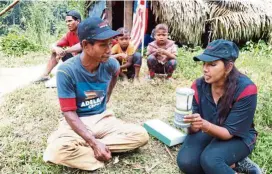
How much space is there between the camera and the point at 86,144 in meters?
2.78

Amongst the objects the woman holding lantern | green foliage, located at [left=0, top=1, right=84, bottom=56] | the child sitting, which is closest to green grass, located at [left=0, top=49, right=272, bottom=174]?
the child sitting

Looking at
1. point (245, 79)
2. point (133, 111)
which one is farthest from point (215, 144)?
point (133, 111)

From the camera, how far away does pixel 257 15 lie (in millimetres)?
8211

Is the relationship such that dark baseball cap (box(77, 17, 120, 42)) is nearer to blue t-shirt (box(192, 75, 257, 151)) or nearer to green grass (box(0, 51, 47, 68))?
blue t-shirt (box(192, 75, 257, 151))

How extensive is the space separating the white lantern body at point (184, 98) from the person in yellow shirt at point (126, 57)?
270 centimetres

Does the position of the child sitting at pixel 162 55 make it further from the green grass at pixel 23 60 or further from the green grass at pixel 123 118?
the green grass at pixel 23 60

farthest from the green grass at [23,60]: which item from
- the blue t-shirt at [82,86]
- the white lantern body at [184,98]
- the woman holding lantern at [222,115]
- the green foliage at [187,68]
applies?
the white lantern body at [184,98]

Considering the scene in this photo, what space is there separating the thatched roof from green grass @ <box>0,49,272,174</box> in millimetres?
2235

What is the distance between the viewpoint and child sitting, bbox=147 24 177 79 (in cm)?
502

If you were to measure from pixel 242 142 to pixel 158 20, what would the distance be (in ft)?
18.9

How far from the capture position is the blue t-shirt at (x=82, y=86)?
2.61 metres

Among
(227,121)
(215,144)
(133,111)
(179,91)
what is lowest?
(133,111)

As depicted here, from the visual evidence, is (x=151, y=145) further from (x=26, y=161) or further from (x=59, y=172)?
(x=26, y=161)

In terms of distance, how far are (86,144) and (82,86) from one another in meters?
0.52
